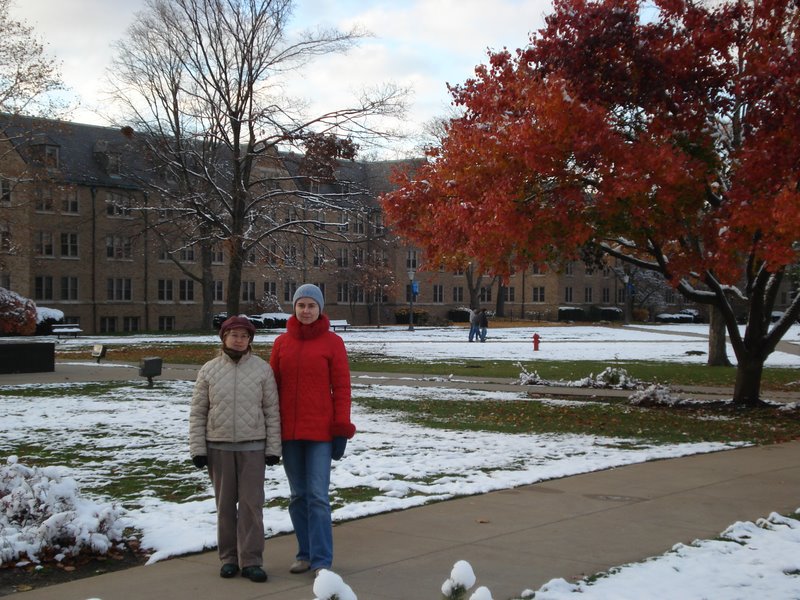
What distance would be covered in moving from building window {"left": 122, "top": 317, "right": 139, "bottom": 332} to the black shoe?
194 ft

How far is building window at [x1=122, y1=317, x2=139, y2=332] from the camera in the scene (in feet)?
207

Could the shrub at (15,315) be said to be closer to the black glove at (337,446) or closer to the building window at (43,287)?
the black glove at (337,446)

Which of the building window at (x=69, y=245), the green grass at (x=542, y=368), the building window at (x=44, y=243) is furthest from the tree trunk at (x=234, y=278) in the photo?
the building window at (x=69, y=245)

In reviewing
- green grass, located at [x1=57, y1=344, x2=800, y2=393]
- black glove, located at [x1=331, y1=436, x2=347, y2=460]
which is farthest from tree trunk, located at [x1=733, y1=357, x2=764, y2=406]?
black glove, located at [x1=331, y1=436, x2=347, y2=460]

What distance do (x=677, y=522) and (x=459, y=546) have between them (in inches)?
80.8

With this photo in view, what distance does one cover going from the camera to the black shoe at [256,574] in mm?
6237

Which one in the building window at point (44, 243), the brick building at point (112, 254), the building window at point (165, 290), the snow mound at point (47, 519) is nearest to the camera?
the snow mound at point (47, 519)

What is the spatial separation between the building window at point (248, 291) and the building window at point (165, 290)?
19.6 feet

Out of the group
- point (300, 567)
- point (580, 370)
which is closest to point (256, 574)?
point (300, 567)

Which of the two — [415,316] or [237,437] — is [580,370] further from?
[415,316]

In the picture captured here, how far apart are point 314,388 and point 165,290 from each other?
61.6m

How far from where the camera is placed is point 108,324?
62062 millimetres

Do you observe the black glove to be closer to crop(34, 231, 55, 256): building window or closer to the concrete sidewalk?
the concrete sidewalk

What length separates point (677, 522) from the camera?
316 inches
